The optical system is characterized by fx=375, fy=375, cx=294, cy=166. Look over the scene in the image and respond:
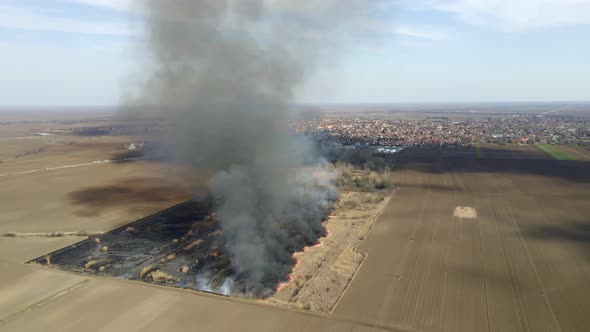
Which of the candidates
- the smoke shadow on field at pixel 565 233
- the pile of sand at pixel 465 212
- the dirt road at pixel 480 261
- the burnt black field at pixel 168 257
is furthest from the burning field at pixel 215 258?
the smoke shadow on field at pixel 565 233

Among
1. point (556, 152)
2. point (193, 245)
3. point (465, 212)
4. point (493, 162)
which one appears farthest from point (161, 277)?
point (556, 152)

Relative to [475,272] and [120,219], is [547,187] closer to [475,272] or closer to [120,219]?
[475,272]

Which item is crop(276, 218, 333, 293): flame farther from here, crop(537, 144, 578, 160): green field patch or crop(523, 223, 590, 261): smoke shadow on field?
crop(537, 144, 578, 160): green field patch

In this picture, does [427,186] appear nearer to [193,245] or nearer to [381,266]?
[381,266]

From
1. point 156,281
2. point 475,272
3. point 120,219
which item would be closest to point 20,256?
point 120,219

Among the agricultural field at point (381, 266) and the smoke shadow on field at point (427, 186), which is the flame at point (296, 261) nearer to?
the agricultural field at point (381, 266)
